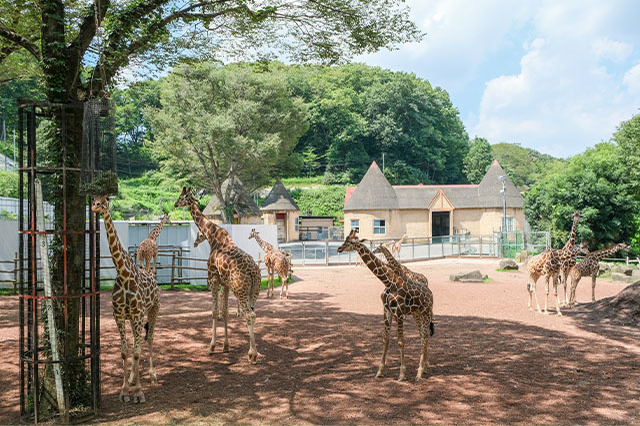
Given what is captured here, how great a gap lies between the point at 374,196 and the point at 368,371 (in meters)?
35.4

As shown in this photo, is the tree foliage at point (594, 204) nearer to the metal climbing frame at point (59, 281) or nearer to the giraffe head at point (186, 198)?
the giraffe head at point (186, 198)

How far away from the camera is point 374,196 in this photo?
42812 mm

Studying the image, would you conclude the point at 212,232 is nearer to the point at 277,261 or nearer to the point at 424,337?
the point at 424,337

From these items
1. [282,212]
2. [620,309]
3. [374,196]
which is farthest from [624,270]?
[282,212]

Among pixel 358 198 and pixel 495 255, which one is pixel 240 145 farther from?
pixel 495 255

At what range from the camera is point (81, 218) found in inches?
268

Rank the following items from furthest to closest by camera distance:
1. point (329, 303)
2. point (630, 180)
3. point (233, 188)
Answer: point (233, 188)
point (630, 180)
point (329, 303)

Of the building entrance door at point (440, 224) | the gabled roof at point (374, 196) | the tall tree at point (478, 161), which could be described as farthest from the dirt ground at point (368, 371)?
the tall tree at point (478, 161)

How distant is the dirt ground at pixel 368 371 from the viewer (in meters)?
6.11

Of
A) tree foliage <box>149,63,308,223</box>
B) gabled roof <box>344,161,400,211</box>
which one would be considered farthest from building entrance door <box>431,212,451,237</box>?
tree foliage <box>149,63,308,223</box>

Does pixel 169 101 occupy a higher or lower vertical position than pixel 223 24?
higher

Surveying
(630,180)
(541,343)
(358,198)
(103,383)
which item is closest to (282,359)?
(103,383)

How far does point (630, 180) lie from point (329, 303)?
2631 centimetres

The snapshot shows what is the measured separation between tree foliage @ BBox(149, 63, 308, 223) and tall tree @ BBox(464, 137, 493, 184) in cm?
4216
